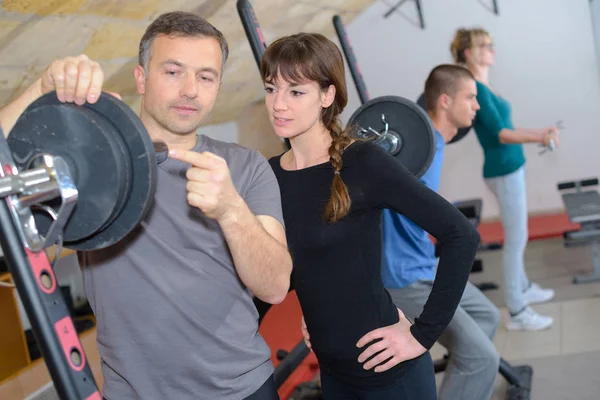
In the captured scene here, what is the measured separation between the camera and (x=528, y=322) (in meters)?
4.16

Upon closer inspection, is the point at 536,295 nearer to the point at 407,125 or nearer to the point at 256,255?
the point at 407,125

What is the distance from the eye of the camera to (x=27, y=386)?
3.49m

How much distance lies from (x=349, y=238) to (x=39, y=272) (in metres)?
0.87

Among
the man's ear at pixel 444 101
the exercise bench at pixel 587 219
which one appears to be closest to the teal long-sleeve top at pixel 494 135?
the man's ear at pixel 444 101

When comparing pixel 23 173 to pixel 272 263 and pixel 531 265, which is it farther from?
pixel 531 265

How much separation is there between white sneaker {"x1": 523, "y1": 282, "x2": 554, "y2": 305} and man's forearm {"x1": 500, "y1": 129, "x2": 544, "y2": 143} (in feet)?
3.59

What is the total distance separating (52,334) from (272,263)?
20.1 inches

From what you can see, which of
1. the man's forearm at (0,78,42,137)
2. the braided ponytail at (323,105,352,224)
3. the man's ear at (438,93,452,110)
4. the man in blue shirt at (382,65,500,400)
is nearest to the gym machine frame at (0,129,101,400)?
the man's forearm at (0,78,42,137)

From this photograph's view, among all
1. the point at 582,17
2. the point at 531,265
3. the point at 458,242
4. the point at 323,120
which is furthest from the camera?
the point at 582,17

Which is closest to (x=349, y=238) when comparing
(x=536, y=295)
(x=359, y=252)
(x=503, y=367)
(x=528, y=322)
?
(x=359, y=252)

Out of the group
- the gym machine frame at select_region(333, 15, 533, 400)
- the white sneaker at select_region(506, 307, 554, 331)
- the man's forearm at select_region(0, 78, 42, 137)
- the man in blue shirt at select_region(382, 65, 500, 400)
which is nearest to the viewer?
the man's forearm at select_region(0, 78, 42, 137)

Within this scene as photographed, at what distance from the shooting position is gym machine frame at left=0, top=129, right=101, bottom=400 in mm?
962

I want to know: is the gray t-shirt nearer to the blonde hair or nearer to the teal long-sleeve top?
the teal long-sleeve top

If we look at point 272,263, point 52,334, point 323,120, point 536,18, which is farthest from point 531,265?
point 52,334
